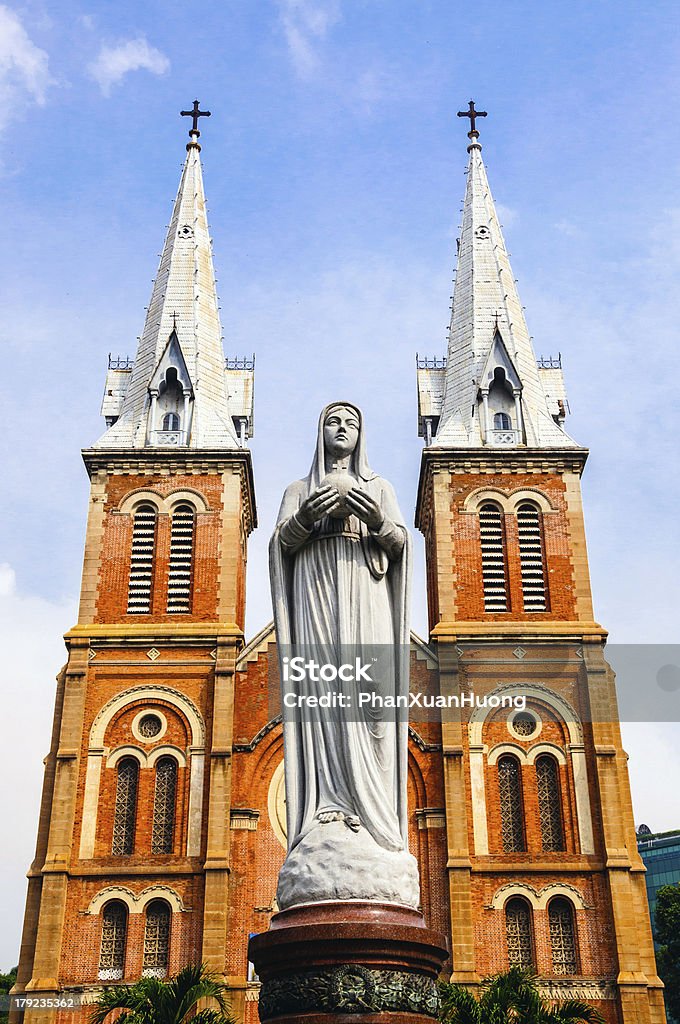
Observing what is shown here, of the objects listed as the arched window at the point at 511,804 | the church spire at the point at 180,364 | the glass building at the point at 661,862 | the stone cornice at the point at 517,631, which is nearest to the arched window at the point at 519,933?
the arched window at the point at 511,804

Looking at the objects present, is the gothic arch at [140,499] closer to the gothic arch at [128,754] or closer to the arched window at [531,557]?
the gothic arch at [128,754]

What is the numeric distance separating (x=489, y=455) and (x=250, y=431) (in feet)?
25.0

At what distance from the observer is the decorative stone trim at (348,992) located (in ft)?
22.7

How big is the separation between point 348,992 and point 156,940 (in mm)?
21831

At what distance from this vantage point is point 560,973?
2692 cm

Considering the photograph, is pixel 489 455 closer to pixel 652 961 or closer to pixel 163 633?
pixel 163 633

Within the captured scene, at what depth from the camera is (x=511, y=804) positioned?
94.8 feet

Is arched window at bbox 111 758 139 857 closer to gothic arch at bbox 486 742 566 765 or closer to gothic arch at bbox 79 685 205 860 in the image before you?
gothic arch at bbox 79 685 205 860

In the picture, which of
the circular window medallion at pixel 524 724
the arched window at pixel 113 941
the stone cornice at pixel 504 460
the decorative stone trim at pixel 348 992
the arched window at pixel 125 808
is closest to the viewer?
the decorative stone trim at pixel 348 992

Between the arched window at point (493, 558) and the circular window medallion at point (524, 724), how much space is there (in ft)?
8.73

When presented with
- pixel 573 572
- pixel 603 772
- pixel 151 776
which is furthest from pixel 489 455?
pixel 151 776

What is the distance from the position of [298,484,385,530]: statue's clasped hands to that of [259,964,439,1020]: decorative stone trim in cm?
286

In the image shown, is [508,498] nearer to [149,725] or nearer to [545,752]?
[545,752]

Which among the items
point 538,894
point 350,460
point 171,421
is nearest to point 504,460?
point 171,421
